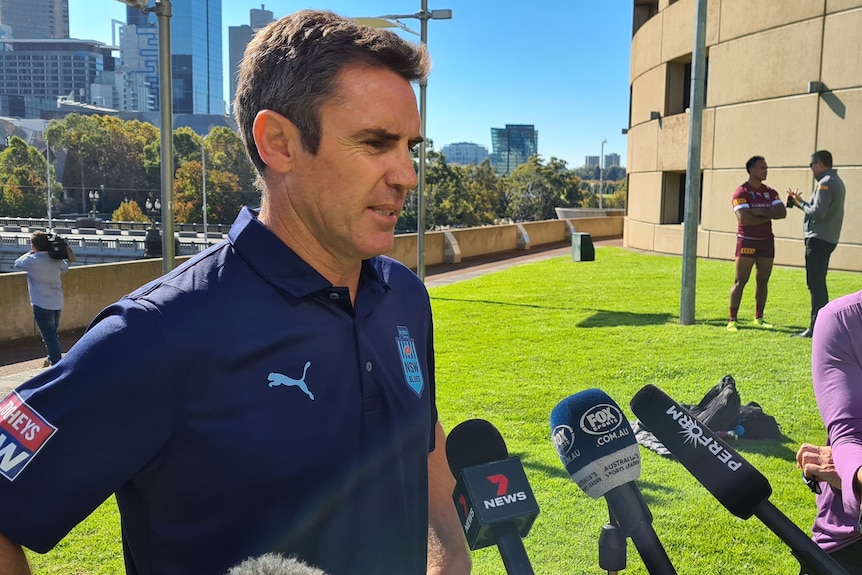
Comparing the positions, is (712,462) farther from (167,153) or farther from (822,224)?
(822,224)

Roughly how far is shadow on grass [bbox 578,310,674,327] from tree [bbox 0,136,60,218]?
56994mm

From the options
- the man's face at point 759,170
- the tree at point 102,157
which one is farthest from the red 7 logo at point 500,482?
the tree at point 102,157

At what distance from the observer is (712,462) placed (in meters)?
1.68

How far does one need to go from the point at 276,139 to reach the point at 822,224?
352 inches

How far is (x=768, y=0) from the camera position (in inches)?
731

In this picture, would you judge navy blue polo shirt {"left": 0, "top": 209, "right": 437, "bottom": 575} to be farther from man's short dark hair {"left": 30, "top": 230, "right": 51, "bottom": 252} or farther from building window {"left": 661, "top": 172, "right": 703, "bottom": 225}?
building window {"left": 661, "top": 172, "right": 703, "bottom": 225}

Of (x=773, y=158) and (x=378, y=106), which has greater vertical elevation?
(x=773, y=158)

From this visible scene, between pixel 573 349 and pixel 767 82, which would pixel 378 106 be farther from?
pixel 767 82

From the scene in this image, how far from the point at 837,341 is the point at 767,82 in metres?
18.7

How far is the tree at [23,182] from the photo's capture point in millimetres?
58094

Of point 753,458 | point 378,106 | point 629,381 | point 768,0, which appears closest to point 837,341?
point 378,106

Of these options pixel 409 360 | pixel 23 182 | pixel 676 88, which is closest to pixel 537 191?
pixel 23 182

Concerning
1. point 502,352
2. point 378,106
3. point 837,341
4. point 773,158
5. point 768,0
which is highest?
point 768,0

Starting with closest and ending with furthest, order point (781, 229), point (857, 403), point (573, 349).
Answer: point (857, 403), point (573, 349), point (781, 229)
